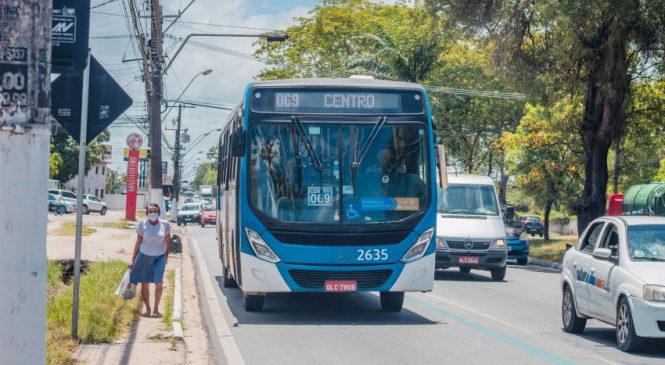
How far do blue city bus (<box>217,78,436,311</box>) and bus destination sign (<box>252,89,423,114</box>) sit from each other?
0.05 feet

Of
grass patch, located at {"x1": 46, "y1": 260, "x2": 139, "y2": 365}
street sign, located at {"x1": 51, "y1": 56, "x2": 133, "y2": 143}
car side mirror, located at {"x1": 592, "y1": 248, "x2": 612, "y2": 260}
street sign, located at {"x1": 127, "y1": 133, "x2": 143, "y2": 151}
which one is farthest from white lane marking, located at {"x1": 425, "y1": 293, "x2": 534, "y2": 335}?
street sign, located at {"x1": 127, "y1": 133, "x2": 143, "y2": 151}

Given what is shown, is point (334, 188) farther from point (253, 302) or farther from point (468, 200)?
point (468, 200)

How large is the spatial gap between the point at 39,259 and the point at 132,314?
27.8 ft

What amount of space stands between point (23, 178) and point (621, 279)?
7.67 metres

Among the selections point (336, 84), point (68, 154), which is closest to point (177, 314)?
point (336, 84)

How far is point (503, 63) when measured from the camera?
1184 inches

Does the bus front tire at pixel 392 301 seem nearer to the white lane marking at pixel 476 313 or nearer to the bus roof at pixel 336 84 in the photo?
the white lane marking at pixel 476 313

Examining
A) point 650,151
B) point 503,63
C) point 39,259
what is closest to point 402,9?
point 650,151

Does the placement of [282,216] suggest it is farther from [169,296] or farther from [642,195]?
[642,195]

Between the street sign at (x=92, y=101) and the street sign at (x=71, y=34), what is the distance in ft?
A: 10.4

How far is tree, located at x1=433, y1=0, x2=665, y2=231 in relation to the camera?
26000 mm

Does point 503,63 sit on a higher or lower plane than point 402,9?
lower

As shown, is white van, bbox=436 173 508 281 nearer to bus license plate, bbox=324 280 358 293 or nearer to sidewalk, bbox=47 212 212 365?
sidewalk, bbox=47 212 212 365

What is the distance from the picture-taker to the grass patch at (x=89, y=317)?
32.3 ft
